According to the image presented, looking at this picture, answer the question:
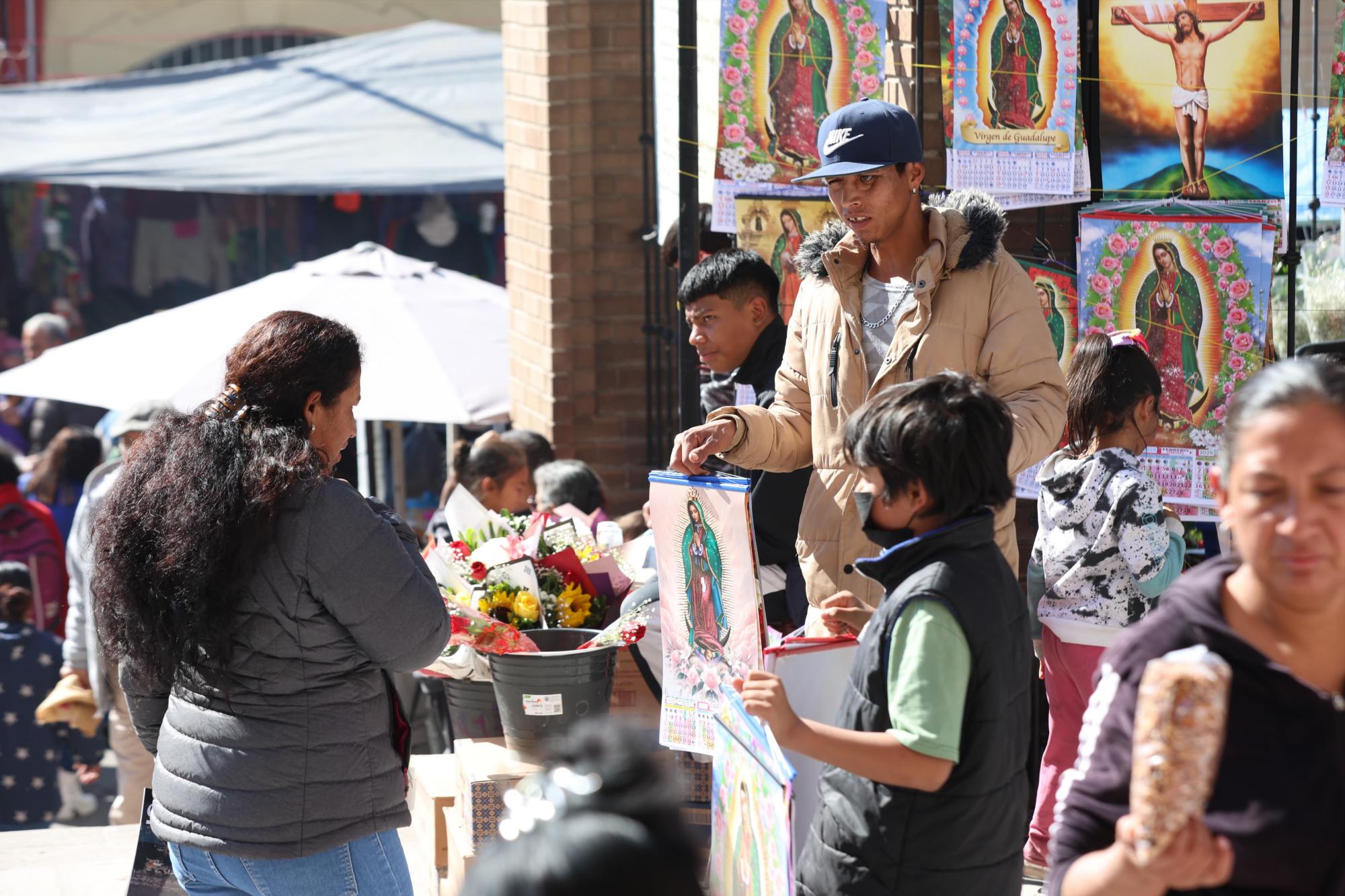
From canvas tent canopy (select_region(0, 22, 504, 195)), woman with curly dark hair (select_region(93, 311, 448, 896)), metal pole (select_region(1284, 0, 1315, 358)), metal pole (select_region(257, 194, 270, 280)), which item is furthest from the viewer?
metal pole (select_region(257, 194, 270, 280))

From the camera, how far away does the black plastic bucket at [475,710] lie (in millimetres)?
4340

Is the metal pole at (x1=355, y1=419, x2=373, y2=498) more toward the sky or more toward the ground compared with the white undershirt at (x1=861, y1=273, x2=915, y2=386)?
more toward the ground

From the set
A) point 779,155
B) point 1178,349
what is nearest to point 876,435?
point 1178,349

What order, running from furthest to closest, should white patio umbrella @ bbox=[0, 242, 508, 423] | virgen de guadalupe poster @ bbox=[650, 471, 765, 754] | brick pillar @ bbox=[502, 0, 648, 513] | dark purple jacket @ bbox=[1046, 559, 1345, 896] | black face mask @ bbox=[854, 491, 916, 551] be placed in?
brick pillar @ bbox=[502, 0, 648, 513], white patio umbrella @ bbox=[0, 242, 508, 423], virgen de guadalupe poster @ bbox=[650, 471, 765, 754], black face mask @ bbox=[854, 491, 916, 551], dark purple jacket @ bbox=[1046, 559, 1345, 896]

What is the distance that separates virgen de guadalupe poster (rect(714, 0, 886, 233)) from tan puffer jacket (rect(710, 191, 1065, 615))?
64.1 inches

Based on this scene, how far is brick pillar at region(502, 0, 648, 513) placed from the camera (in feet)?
23.9

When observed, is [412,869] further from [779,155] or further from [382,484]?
[382,484]

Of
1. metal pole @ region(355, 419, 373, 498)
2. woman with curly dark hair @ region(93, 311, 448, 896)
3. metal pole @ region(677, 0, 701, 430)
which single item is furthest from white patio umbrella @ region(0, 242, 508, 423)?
woman with curly dark hair @ region(93, 311, 448, 896)

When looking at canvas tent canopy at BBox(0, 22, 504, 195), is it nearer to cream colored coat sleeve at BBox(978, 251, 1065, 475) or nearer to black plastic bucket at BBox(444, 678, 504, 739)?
black plastic bucket at BBox(444, 678, 504, 739)

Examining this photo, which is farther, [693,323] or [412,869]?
[412,869]

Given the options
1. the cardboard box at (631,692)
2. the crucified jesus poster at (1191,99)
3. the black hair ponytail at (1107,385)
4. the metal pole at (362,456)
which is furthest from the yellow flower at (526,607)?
the metal pole at (362,456)

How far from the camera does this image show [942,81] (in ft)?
15.5

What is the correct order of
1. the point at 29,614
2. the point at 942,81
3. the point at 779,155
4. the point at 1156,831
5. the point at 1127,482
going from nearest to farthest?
1. the point at 1156,831
2. the point at 1127,482
3. the point at 942,81
4. the point at 779,155
5. the point at 29,614

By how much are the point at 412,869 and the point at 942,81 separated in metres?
3.09
